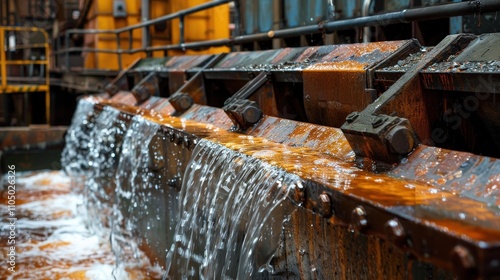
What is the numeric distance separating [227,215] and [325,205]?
102 cm

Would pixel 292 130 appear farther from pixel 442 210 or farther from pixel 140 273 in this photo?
pixel 140 273

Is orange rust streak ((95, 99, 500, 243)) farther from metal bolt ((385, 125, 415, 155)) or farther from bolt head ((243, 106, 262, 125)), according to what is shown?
bolt head ((243, 106, 262, 125))

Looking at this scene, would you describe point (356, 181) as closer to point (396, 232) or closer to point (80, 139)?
point (396, 232)

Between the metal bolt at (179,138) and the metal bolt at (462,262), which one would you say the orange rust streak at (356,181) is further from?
the metal bolt at (179,138)

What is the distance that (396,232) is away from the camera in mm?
1815

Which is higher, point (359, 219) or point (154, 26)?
point (154, 26)

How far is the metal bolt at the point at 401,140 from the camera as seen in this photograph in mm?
2424

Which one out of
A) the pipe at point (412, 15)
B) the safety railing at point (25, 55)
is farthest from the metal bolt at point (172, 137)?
the safety railing at point (25, 55)

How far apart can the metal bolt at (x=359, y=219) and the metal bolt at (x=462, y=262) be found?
0.43 m

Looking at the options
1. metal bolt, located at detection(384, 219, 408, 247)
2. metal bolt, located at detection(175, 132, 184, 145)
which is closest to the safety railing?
metal bolt, located at detection(175, 132, 184, 145)

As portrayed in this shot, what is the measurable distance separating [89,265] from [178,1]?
7.93 meters

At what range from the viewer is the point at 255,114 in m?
3.89

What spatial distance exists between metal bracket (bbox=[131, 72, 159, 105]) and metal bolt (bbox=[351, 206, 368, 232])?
16.7 ft

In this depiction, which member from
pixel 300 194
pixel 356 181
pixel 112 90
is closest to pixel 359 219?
pixel 356 181
